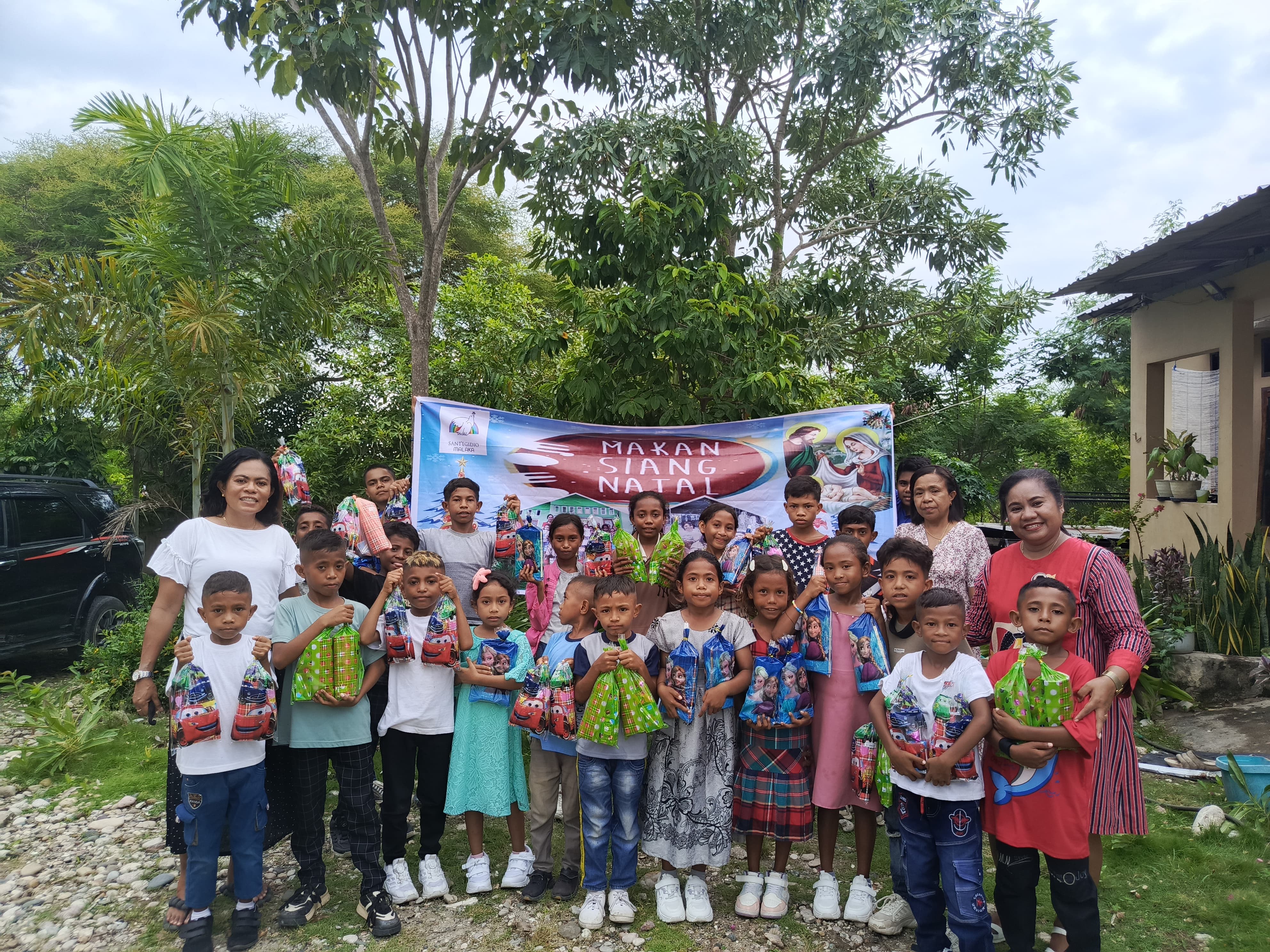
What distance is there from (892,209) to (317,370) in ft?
28.9

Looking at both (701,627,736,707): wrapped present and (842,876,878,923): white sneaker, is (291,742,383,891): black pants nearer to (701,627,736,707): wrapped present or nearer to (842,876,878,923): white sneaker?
(701,627,736,707): wrapped present

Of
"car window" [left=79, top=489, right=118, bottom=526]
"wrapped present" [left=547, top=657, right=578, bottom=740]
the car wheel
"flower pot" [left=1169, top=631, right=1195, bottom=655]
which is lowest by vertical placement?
the car wheel

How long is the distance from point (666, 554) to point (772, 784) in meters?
1.09

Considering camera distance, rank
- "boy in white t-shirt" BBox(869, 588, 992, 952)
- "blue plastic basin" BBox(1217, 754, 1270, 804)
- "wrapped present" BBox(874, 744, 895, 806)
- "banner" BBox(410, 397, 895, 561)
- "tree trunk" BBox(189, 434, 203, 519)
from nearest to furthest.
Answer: "boy in white t-shirt" BBox(869, 588, 992, 952) → "wrapped present" BBox(874, 744, 895, 806) → "blue plastic basin" BBox(1217, 754, 1270, 804) → "banner" BBox(410, 397, 895, 561) → "tree trunk" BBox(189, 434, 203, 519)

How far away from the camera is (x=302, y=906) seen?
3254 millimetres

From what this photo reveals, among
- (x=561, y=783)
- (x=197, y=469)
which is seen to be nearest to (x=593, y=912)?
(x=561, y=783)

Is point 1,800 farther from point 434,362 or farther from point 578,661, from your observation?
point 434,362

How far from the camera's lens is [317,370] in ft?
43.8

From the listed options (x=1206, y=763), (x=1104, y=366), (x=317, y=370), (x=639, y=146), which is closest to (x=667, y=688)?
(x=1206, y=763)

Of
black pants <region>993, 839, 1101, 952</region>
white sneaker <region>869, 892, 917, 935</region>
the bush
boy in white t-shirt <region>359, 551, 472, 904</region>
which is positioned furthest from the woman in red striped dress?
the bush

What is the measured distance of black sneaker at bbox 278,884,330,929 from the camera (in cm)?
321

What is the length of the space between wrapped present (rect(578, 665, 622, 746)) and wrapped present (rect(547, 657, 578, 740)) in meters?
0.06

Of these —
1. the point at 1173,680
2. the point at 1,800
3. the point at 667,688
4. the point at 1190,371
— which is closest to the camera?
the point at 667,688

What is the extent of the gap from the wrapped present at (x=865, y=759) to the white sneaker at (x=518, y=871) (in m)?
1.35
